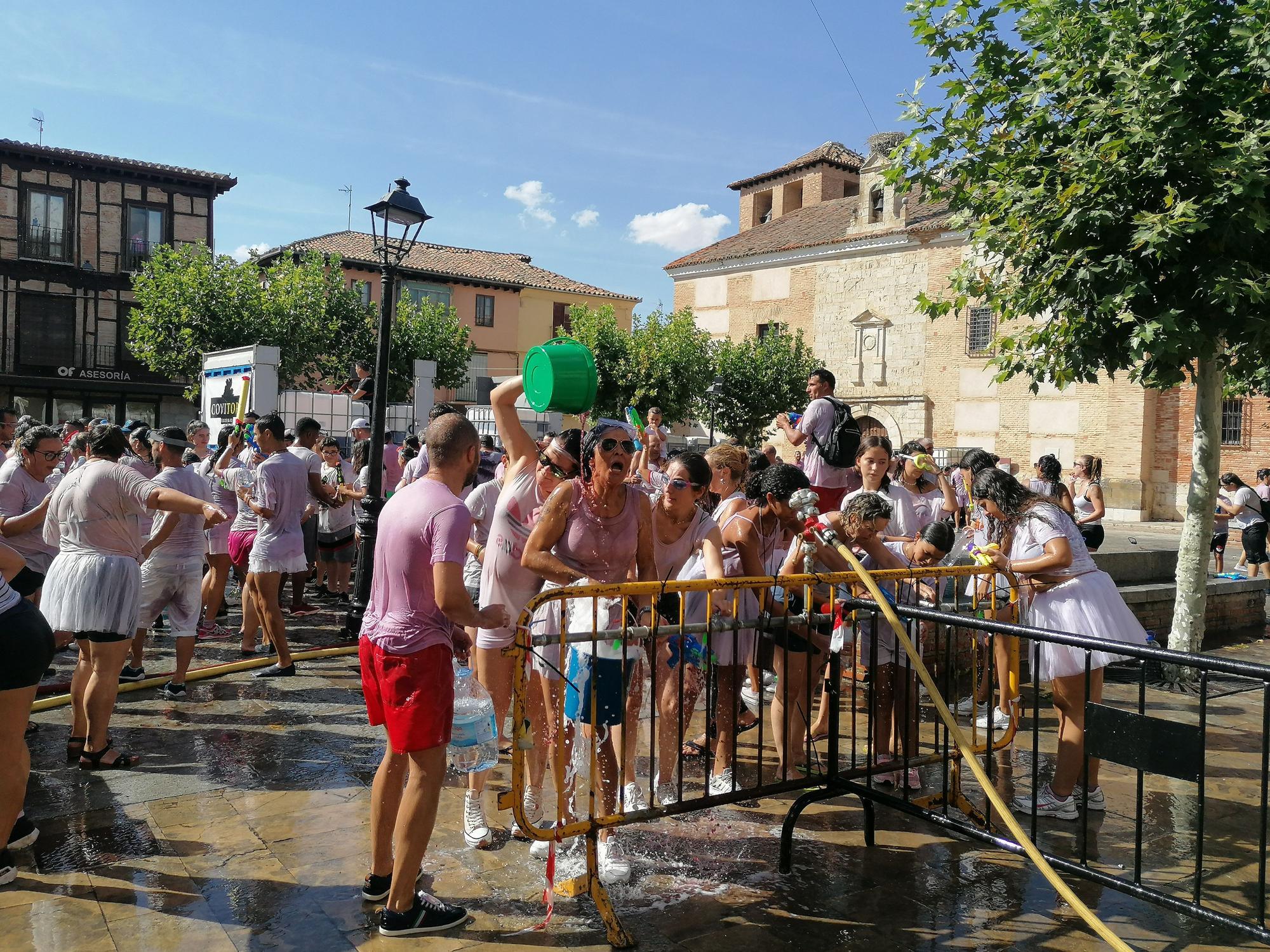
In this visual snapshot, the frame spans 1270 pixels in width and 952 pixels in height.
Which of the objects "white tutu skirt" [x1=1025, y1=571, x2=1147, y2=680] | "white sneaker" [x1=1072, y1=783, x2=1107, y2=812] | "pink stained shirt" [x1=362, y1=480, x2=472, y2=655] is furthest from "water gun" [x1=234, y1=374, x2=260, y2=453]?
"white sneaker" [x1=1072, y1=783, x2=1107, y2=812]

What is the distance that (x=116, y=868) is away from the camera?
13.1ft

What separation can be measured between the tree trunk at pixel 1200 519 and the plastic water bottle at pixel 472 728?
686cm

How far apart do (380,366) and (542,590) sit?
14.7ft

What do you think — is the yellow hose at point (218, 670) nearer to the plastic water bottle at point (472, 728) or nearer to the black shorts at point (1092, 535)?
the plastic water bottle at point (472, 728)

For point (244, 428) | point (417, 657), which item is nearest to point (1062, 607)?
point (417, 657)

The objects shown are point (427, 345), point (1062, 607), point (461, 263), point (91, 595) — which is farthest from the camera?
point (461, 263)

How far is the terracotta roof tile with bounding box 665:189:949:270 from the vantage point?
31359mm

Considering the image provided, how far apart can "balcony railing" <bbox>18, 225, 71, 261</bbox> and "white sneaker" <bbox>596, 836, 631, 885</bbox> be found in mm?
35915

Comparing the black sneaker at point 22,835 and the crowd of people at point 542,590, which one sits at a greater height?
the crowd of people at point 542,590

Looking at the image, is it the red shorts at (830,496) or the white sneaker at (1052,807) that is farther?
the red shorts at (830,496)

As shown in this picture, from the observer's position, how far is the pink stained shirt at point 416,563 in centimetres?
345

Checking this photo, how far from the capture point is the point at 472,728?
393 centimetres

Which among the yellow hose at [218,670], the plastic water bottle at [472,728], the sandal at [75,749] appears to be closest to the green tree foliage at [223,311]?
the yellow hose at [218,670]

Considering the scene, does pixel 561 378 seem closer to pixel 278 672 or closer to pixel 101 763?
pixel 101 763
